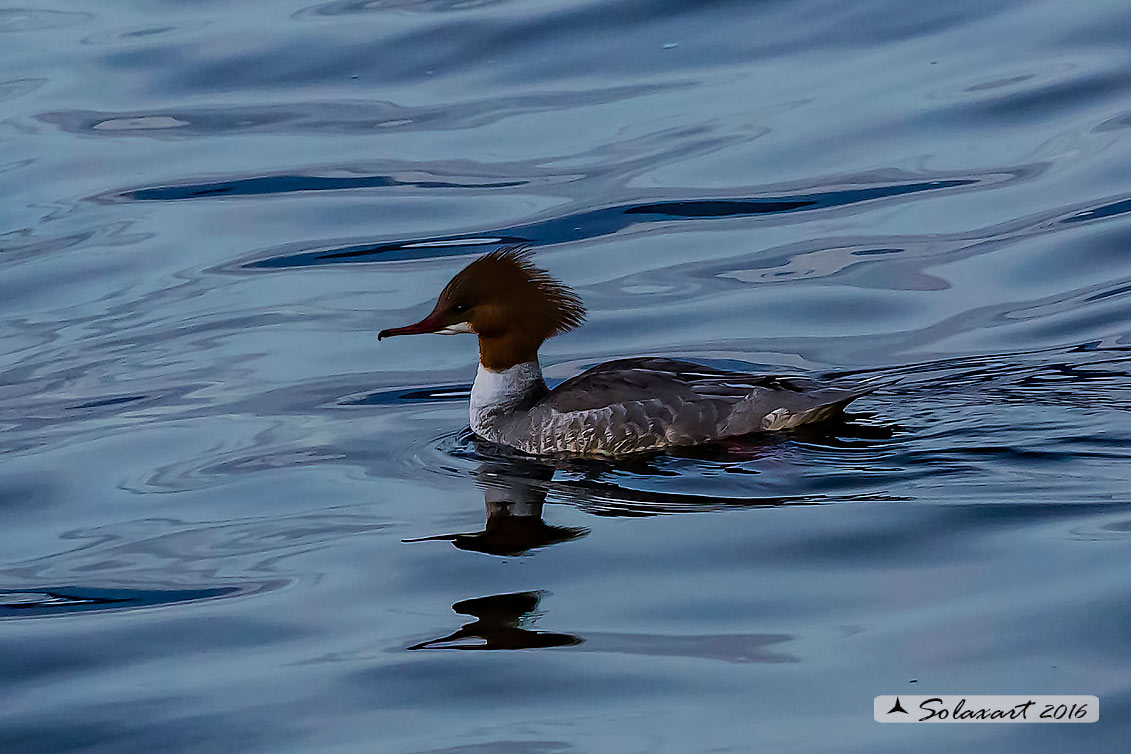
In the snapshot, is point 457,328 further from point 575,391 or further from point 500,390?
point 575,391

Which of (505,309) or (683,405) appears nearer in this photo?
(683,405)

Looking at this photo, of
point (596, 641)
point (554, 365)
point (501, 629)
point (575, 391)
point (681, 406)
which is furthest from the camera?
point (554, 365)

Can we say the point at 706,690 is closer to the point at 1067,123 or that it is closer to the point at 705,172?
the point at 705,172

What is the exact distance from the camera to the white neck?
24.3ft

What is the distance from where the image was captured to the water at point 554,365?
479cm

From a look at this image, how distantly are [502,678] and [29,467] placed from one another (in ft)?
10.1

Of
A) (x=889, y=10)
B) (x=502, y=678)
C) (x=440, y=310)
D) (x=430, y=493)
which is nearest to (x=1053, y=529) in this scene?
(x=502, y=678)

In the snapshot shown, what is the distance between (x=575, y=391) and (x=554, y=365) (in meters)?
1.25

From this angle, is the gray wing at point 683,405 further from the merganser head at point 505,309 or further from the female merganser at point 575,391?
the merganser head at point 505,309

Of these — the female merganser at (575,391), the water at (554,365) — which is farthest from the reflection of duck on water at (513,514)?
the female merganser at (575,391)

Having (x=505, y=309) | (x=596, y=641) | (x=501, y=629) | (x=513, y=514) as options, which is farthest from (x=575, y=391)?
(x=596, y=641)

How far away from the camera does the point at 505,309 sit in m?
7.54

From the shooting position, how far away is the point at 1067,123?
11.2 meters

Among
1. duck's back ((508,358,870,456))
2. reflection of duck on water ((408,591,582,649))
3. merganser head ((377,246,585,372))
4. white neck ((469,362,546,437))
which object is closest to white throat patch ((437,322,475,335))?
merganser head ((377,246,585,372))
